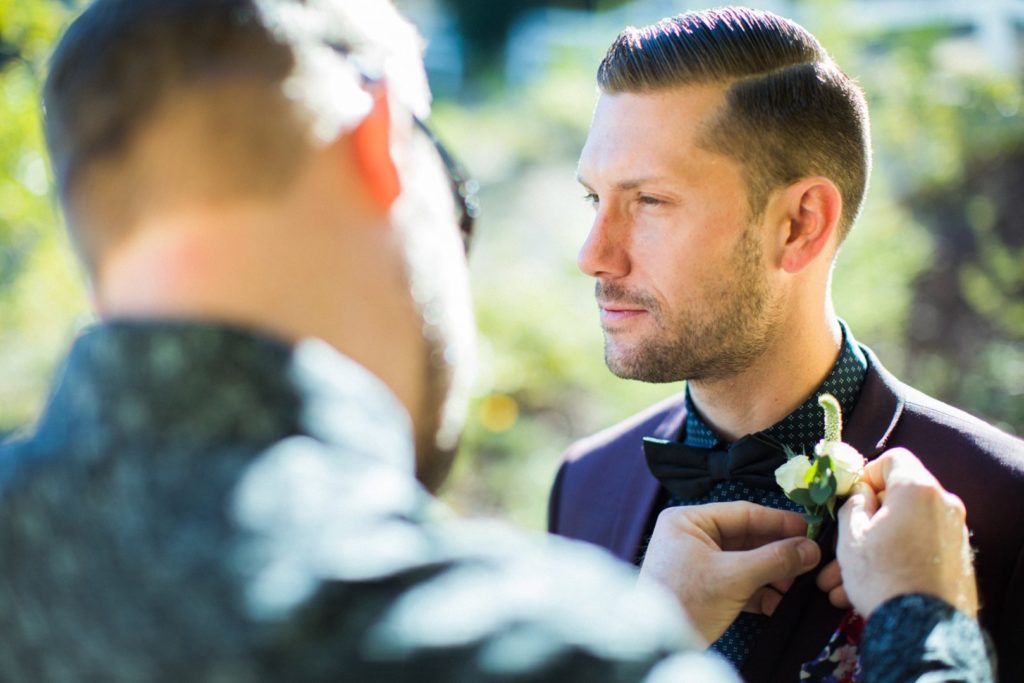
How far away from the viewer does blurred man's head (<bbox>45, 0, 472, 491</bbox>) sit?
1021mm

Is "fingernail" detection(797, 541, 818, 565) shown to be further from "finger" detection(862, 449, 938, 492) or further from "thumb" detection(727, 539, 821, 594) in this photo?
"finger" detection(862, 449, 938, 492)

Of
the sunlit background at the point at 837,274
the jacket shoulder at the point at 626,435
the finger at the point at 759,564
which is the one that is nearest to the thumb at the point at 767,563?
the finger at the point at 759,564

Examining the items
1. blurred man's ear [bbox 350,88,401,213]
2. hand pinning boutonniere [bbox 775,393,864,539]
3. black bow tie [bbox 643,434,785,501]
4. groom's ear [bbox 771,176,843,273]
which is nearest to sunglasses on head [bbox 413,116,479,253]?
blurred man's ear [bbox 350,88,401,213]

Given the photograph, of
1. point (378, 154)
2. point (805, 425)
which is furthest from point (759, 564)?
point (378, 154)

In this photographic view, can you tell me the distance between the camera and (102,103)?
1.04 m

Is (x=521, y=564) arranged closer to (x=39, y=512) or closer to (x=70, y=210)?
(x=39, y=512)

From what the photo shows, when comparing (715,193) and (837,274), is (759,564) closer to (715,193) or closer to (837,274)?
(715,193)

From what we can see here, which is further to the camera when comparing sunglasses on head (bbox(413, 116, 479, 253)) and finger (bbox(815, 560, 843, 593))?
finger (bbox(815, 560, 843, 593))

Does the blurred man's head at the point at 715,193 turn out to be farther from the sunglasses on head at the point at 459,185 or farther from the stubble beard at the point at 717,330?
the sunglasses on head at the point at 459,185

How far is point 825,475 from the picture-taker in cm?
182

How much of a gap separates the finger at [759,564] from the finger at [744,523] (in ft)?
0.22

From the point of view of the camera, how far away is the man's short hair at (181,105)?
1027 mm

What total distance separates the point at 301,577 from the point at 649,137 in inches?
64.4

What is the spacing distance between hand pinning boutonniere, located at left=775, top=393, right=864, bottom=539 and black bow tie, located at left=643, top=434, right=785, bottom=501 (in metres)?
0.23
